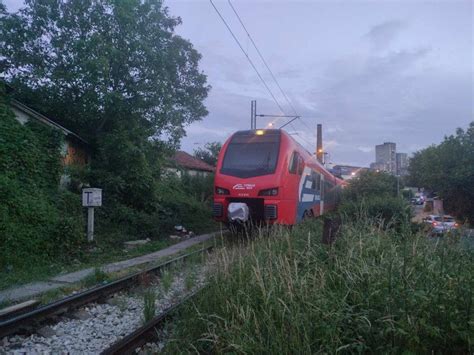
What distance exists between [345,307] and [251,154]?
337 inches

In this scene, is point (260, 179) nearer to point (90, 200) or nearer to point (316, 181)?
point (90, 200)

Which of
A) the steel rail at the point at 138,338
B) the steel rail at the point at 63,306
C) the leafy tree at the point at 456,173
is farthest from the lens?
the leafy tree at the point at 456,173

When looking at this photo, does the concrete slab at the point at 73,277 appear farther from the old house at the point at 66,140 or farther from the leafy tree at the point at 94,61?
the leafy tree at the point at 94,61

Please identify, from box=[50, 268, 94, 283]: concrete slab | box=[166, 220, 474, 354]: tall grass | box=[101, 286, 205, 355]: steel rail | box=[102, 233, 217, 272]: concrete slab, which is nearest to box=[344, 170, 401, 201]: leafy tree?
box=[102, 233, 217, 272]: concrete slab

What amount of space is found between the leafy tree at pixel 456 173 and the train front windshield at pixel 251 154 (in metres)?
28.4

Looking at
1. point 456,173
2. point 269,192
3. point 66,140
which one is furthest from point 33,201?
point 456,173

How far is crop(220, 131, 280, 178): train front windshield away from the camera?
40.1 feet

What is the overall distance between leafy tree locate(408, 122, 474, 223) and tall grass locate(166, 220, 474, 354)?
33936 mm

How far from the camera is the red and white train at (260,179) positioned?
38.8ft

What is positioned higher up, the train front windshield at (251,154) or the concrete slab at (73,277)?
the train front windshield at (251,154)

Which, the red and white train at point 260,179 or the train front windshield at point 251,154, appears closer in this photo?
the red and white train at point 260,179

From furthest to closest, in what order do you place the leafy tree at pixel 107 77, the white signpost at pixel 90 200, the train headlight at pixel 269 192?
the leafy tree at pixel 107 77 → the white signpost at pixel 90 200 → the train headlight at pixel 269 192

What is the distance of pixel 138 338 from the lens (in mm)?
4965

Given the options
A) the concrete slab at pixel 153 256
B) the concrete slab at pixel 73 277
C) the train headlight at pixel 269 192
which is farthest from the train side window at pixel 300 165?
the concrete slab at pixel 73 277
